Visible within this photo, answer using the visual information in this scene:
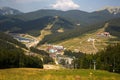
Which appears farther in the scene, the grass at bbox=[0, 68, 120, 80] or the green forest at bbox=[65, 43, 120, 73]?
the green forest at bbox=[65, 43, 120, 73]

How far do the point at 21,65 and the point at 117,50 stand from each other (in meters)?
47.1

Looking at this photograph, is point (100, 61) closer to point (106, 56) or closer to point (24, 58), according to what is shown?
point (106, 56)

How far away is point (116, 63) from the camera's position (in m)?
130

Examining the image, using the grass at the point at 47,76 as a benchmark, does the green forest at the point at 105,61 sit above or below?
above

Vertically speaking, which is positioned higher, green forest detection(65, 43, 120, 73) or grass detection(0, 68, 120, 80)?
green forest detection(65, 43, 120, 73)

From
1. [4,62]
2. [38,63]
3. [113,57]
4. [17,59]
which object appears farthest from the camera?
[38,63]

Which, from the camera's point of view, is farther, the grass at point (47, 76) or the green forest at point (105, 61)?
the green forest at point (105, 61)

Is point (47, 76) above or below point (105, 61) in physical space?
below

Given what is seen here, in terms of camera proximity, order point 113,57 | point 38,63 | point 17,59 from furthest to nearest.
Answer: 1. point 38,63
2. point 113,57
3. point 17,59

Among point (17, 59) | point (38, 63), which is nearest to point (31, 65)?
point (38, 63)

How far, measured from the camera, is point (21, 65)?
412 feet

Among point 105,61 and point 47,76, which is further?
point 105,61

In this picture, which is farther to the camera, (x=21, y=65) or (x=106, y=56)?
(x=106, y=56)

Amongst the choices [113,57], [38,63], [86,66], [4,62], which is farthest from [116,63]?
[4,62]
